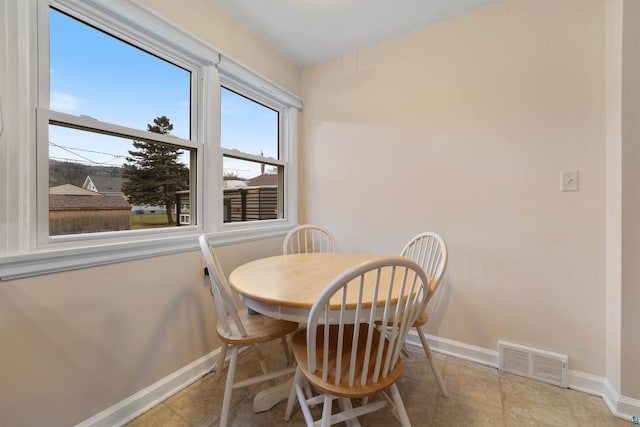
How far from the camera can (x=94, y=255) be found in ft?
3.92

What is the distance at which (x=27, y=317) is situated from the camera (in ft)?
3.36

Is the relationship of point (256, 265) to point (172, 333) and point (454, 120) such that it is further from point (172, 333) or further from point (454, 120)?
point (454, 120)

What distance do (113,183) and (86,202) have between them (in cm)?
15

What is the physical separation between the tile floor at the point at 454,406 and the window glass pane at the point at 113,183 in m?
1.00

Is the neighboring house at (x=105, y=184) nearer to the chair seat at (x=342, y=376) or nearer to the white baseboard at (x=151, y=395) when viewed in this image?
the white baseboard at (x=151, y=395)

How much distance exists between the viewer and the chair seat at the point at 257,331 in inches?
48.7

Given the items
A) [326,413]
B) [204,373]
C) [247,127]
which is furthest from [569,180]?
[204,373]

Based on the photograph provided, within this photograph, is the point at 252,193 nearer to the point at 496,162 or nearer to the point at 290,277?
the point at 290,277

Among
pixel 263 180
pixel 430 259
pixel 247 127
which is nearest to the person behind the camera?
pixel 430 259

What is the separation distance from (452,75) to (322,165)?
4.07 feet

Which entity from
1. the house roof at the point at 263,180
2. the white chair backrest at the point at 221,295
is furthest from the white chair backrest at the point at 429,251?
the house roof at the point at 263,180

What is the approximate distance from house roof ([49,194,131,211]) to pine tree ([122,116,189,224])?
0.05 m

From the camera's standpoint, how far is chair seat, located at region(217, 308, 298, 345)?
124 cm

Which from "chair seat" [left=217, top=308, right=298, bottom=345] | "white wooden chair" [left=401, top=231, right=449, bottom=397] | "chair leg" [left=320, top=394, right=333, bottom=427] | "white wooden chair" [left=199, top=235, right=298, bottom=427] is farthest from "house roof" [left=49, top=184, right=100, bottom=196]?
"white wooden chair" [left=401, top=231, right=449, bottom=397]
